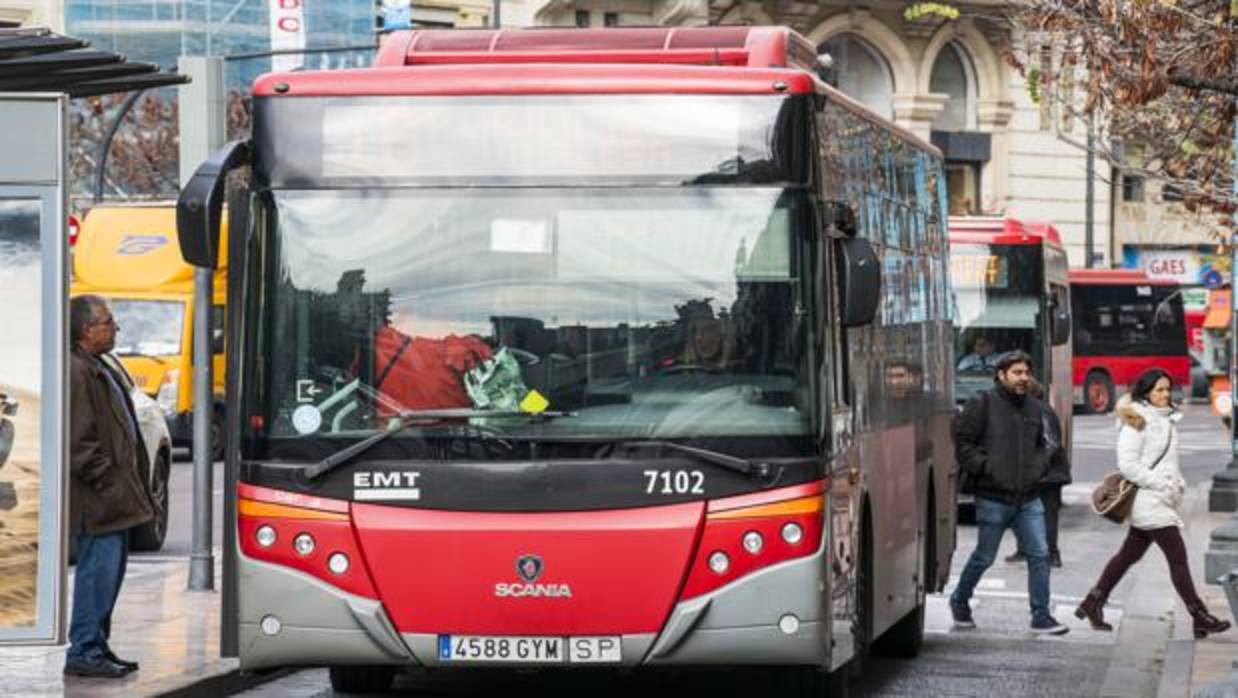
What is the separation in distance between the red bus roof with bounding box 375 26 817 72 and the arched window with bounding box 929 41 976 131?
5037 centimetres

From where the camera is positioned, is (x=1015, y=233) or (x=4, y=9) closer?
(x=1015, y=233)

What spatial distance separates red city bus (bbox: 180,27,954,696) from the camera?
38.3 ft

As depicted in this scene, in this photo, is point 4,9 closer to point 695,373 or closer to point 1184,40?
point 1184,40

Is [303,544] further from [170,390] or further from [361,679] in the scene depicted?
[170,390]

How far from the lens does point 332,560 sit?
11781 millimetres

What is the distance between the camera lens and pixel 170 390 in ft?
121

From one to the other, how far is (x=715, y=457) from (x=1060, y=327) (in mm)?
20308

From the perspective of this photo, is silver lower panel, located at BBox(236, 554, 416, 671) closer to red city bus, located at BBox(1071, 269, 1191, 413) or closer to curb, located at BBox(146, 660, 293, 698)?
curb, located at BBox(146, 660, 293, 698)

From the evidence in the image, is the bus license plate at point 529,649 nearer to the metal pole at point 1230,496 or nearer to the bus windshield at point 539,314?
the bus windshield at point 539,314

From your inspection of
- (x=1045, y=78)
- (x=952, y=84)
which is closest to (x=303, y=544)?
(x=1045, y=78)

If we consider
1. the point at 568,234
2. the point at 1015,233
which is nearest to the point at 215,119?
the point at 568,234

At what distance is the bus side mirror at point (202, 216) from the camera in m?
11.5

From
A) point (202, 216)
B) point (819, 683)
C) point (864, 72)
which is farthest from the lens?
point (864, 72)

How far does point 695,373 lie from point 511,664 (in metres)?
1.33
